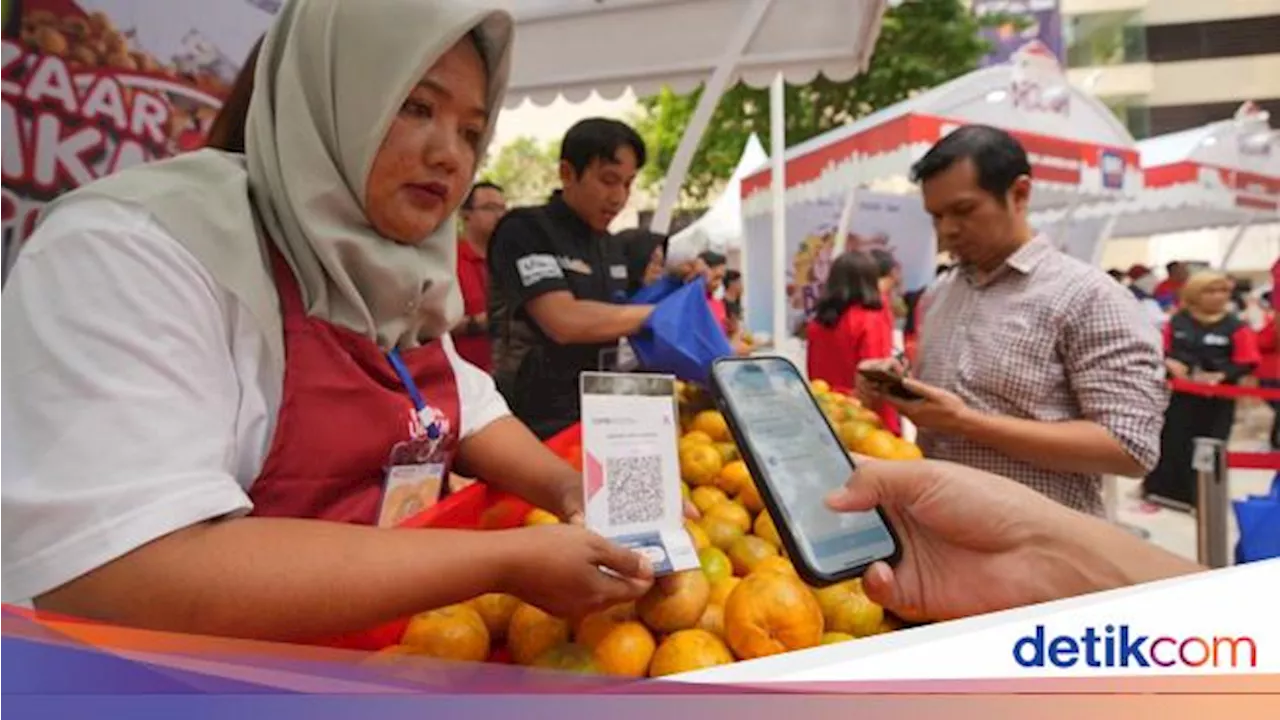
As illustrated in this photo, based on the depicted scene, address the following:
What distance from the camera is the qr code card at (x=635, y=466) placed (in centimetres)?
84

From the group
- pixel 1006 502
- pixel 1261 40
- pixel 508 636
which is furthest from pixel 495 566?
pixel 1261 40

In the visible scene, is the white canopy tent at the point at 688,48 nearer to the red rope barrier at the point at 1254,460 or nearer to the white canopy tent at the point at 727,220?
the red rope barrier at the point at 1254,460

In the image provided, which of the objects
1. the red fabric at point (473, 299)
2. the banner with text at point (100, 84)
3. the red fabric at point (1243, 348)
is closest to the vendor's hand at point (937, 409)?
the red fabric at point (473, 299)

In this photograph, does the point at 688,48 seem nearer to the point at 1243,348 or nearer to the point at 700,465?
the point at 700,465

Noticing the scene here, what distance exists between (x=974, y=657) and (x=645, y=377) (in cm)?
38

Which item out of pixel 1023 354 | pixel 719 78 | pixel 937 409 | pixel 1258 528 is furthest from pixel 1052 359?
pixel 719 78

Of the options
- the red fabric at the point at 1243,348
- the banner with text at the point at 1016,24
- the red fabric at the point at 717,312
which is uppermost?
the banner with text at the point at 1016,24

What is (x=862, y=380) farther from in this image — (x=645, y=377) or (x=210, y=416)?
(x=210, y=416)

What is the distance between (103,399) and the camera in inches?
27.1

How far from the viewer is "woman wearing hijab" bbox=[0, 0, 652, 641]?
68 cm

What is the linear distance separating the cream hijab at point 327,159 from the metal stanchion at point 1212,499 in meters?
2.36

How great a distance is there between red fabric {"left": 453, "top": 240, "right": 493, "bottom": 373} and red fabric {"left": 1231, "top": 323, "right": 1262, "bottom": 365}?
14.2ft

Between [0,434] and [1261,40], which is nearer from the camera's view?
[0,434]

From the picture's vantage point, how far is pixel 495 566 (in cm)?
82
